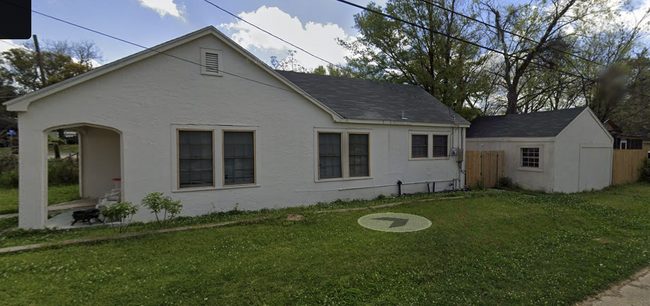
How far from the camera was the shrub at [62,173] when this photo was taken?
13242 mm

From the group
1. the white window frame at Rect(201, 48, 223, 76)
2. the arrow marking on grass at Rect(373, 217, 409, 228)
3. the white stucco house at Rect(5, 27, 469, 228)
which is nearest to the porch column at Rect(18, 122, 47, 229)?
the white stucco house at Rect(5, 27, 469, 228)

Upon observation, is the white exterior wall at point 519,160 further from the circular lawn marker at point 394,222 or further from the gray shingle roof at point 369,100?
the circular lawn marker at point 394,222

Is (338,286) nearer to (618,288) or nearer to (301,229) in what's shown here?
(301,229)

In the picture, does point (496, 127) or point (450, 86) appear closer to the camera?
point (496, 127)

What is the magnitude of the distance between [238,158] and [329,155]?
3113 millimetres

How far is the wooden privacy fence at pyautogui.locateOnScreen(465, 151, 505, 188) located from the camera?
13.1 m

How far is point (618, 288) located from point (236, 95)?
8.75m

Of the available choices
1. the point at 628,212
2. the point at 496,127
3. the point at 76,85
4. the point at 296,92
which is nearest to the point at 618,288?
the point at 628,212

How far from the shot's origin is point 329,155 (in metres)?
9.92

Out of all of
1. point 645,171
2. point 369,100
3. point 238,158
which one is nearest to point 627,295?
point 238,158

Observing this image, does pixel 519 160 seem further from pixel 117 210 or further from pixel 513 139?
pixel 117 210

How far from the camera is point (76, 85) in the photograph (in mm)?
6625

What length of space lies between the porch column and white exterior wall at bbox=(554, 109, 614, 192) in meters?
17.0

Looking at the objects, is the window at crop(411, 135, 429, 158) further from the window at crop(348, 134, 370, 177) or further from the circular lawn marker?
the circular lawn marker
